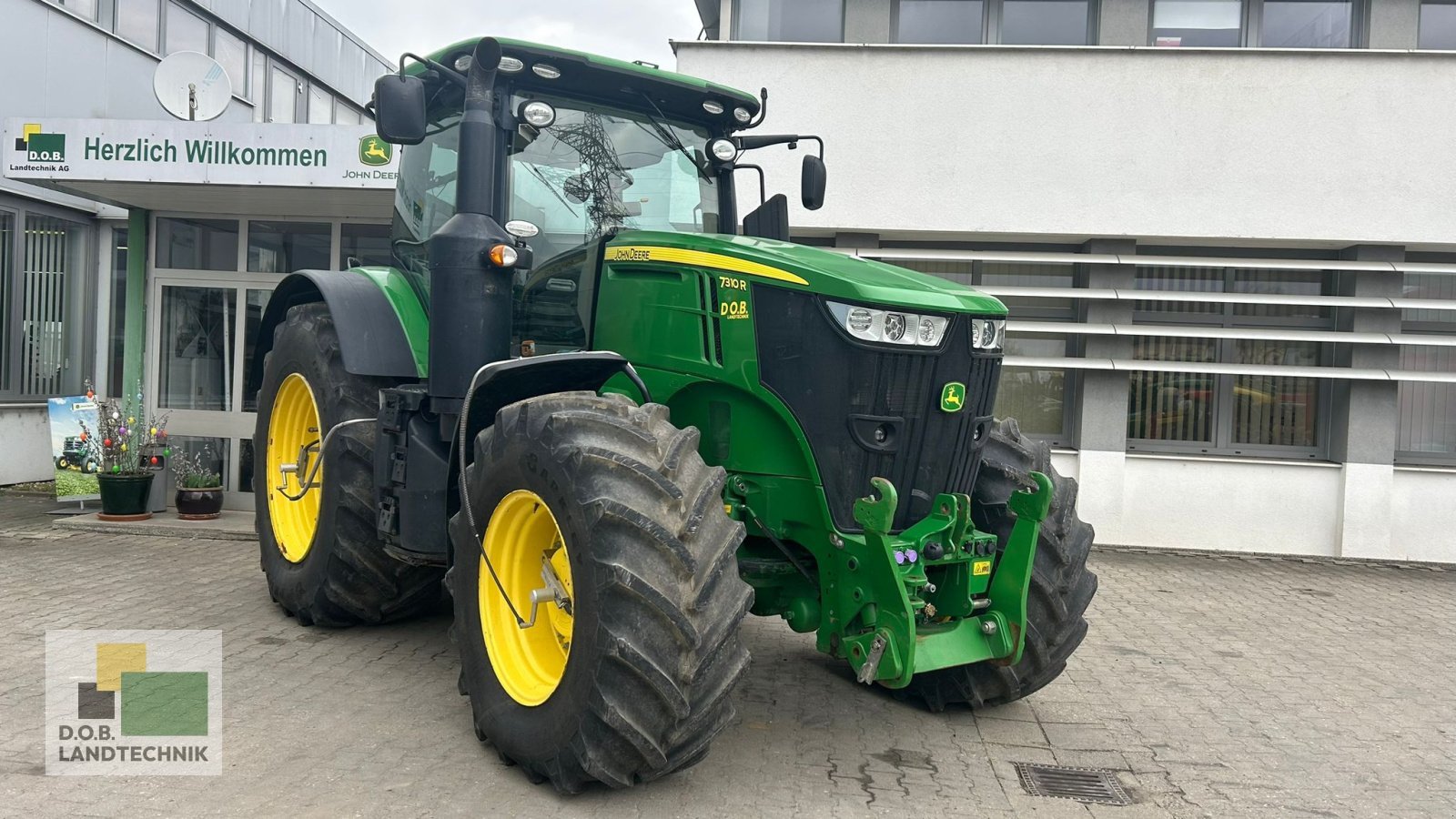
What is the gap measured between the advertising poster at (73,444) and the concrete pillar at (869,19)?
24.1 feet

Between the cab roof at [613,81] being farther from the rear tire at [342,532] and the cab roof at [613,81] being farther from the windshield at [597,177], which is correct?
the rear tire at [342,532]

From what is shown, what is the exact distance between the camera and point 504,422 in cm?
392

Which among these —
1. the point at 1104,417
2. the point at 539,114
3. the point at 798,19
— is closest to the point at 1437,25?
the point at 1104,417

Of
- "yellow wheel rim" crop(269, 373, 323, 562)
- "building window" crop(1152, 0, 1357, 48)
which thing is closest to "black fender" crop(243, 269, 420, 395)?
"yellow wheel rim" crop(269, 373, 323, 562)

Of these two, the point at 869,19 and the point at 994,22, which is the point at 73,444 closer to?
the point at 869,19

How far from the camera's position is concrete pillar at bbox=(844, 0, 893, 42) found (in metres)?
10.1

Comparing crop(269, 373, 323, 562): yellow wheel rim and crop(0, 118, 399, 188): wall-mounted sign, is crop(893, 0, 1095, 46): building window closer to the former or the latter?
crop(0, 118, 399, 188): wall-mounted sign

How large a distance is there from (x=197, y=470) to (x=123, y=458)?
617 millimetres

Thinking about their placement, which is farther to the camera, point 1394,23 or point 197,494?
point 1394,23

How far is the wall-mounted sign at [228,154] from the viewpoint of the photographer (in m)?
8.25

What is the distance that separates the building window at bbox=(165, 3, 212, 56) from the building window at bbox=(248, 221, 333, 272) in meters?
5.34

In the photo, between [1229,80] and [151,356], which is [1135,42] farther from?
[151,356]

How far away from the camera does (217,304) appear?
32.4ft

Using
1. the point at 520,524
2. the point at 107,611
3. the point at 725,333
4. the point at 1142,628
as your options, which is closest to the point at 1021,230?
the point at 1142,628
